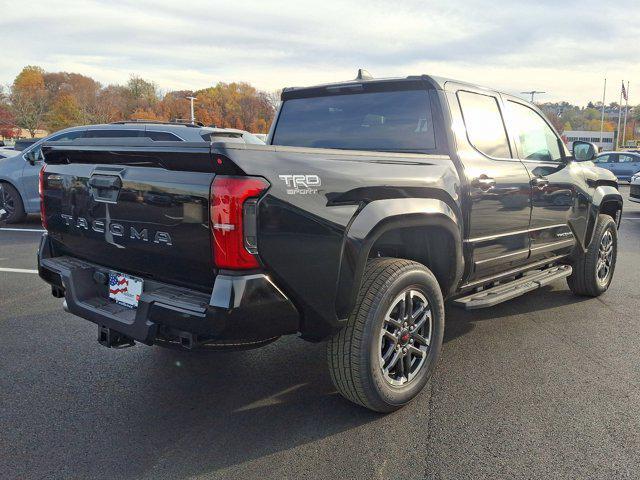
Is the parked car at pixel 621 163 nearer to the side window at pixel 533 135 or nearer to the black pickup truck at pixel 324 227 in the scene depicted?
the side window at pixel 533 135

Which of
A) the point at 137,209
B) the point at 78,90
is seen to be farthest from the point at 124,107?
the point at 137,209

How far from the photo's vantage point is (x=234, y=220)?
2297 millimetres

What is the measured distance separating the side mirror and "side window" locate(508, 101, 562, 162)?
0.25 metres

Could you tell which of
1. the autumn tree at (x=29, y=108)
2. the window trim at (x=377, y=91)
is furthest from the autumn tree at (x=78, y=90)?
the window trim at (x=377, y=91)

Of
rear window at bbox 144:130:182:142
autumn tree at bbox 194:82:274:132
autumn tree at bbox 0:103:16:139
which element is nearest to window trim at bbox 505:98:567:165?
rear window at bbox 144:130:182:142

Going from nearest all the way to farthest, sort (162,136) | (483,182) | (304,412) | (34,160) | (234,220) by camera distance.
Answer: (234,220)
(304,412)
(483,182)
(162,136)
(34,160)

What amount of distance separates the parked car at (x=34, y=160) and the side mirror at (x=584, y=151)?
5133 mm

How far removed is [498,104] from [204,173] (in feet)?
9.10

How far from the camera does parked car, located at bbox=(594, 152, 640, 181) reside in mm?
23281

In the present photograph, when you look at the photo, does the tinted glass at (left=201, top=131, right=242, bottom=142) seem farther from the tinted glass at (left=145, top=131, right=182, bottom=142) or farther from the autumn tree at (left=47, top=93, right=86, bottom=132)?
the autumn tree at (left=47, top=93, right=86, bottom=132)

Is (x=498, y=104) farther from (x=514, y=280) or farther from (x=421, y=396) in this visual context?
(x=421, y=396)

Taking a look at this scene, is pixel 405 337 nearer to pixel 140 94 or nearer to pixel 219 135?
pixel 219 135

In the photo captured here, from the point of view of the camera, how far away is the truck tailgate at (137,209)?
2428 millimetres

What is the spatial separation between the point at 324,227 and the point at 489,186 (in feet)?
5.24
